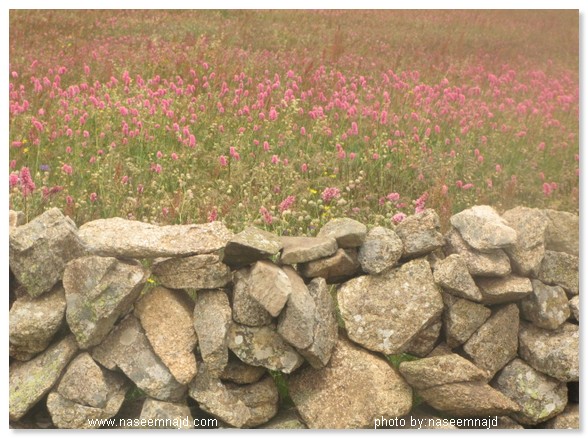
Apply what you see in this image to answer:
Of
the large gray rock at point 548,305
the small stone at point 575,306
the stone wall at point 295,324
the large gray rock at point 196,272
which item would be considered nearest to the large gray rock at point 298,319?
the stone wall at point 295,324

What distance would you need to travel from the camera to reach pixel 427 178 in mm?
6645

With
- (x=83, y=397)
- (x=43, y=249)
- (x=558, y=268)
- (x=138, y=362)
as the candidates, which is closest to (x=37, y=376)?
(x=83, y=397)

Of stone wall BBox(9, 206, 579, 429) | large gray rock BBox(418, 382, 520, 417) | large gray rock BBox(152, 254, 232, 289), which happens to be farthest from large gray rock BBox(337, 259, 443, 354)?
large gray rock BBox(152, 254, 232, 289)

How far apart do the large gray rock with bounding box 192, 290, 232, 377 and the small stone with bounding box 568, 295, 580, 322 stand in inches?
98.9

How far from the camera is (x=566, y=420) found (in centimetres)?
553

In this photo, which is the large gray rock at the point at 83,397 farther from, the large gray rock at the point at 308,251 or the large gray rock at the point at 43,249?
the large gray rock at the point at 308,251

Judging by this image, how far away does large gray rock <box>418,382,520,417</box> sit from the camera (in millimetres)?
5172

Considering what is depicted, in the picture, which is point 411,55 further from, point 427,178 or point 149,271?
point 149,271

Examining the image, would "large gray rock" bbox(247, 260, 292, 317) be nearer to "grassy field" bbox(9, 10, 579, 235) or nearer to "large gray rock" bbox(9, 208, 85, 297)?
"grassy field" bbox(9, 10, 579, 235)

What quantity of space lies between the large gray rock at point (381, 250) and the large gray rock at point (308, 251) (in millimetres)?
257

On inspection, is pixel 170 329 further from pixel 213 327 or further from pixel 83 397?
pixel 83 397

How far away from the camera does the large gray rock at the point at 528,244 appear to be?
5.32m
